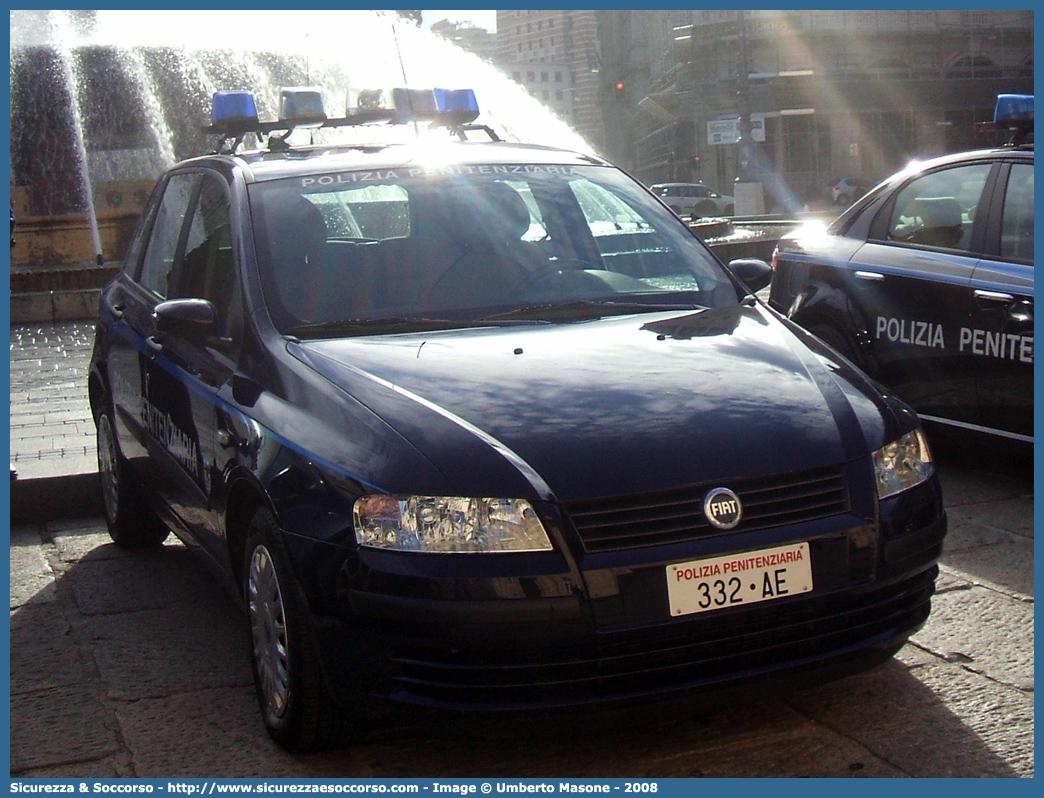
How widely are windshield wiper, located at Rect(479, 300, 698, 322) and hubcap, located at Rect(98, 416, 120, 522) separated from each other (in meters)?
2.20

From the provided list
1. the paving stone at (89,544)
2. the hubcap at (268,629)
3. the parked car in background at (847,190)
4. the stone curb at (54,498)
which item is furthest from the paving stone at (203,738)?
the parked car in background at (847,190)

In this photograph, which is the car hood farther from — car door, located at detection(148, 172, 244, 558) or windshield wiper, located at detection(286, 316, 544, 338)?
car door, located at detection(148, 172, 244, 558)

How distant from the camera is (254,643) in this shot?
3770 millimetres

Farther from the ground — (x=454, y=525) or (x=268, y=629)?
(x=454, y=525)

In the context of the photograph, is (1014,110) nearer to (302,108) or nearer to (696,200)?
(302,108)

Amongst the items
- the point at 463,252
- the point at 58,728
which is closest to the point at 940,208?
the point at 463,252

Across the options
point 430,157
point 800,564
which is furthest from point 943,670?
point 430,157

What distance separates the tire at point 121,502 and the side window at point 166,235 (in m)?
0.63

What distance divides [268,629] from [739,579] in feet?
4.06

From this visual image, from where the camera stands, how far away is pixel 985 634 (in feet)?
14.2

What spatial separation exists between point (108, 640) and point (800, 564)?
2.48 m

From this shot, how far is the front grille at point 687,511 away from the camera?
3152mm

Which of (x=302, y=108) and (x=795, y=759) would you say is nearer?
(x=795, y=759)

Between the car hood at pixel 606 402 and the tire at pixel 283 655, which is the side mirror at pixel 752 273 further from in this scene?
the tire at pixel 283 655
